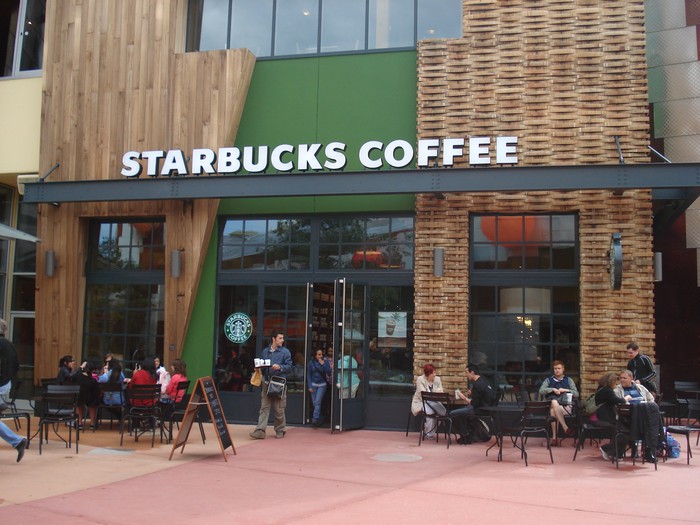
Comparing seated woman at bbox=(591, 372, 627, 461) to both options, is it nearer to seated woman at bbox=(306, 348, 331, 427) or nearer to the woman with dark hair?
seated woman at bbox=(306, 348, 331, 427)

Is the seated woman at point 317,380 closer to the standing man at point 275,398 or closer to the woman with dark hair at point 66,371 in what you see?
the standing man at point 275,398

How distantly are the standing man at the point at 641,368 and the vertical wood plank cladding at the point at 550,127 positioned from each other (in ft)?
2.58

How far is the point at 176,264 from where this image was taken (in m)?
15.4

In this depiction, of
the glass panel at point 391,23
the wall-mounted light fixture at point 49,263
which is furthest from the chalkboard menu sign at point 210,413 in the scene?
the glass panel at point 391,23

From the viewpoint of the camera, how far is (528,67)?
14477 millimetres

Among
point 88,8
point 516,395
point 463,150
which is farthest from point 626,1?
point 88,8

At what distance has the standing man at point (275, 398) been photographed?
1328 cm

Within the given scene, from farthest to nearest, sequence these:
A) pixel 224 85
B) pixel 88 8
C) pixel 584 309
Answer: pixel 88 8 → pixel 224 85 → pixel 584 309

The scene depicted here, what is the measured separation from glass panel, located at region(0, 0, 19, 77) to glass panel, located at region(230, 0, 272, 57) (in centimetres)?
569

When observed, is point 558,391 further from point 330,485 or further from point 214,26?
point 214,26

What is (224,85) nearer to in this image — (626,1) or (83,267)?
(83,267)

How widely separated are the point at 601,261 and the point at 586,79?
10.9 ft

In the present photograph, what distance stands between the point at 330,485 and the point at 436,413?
4.07 metres

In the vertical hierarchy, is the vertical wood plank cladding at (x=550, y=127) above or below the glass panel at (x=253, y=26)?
below
